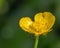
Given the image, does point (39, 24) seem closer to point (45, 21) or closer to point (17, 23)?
point (45, 21)

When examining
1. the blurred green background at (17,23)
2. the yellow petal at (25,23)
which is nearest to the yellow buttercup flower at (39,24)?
the yellow petal at (25,23)

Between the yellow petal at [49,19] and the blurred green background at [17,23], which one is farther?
the blurred green background at [17,23]

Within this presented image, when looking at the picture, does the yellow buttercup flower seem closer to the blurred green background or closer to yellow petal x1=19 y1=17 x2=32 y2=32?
yellow petal x1=19 y1=17 x2=32 y2=32

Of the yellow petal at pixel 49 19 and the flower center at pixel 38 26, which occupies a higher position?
the yellow petal at pixel 49 19

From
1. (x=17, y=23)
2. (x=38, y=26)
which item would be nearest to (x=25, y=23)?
(x=38, y=26)

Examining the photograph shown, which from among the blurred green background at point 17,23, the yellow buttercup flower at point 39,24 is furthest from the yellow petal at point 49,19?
the blurred green background at point 17,23

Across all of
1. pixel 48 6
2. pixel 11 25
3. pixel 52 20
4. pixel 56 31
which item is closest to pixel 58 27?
pixel 56 31

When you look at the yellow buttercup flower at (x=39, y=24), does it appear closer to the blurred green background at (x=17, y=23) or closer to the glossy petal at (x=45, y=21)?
the glossy petal at (x=45, y=21)
